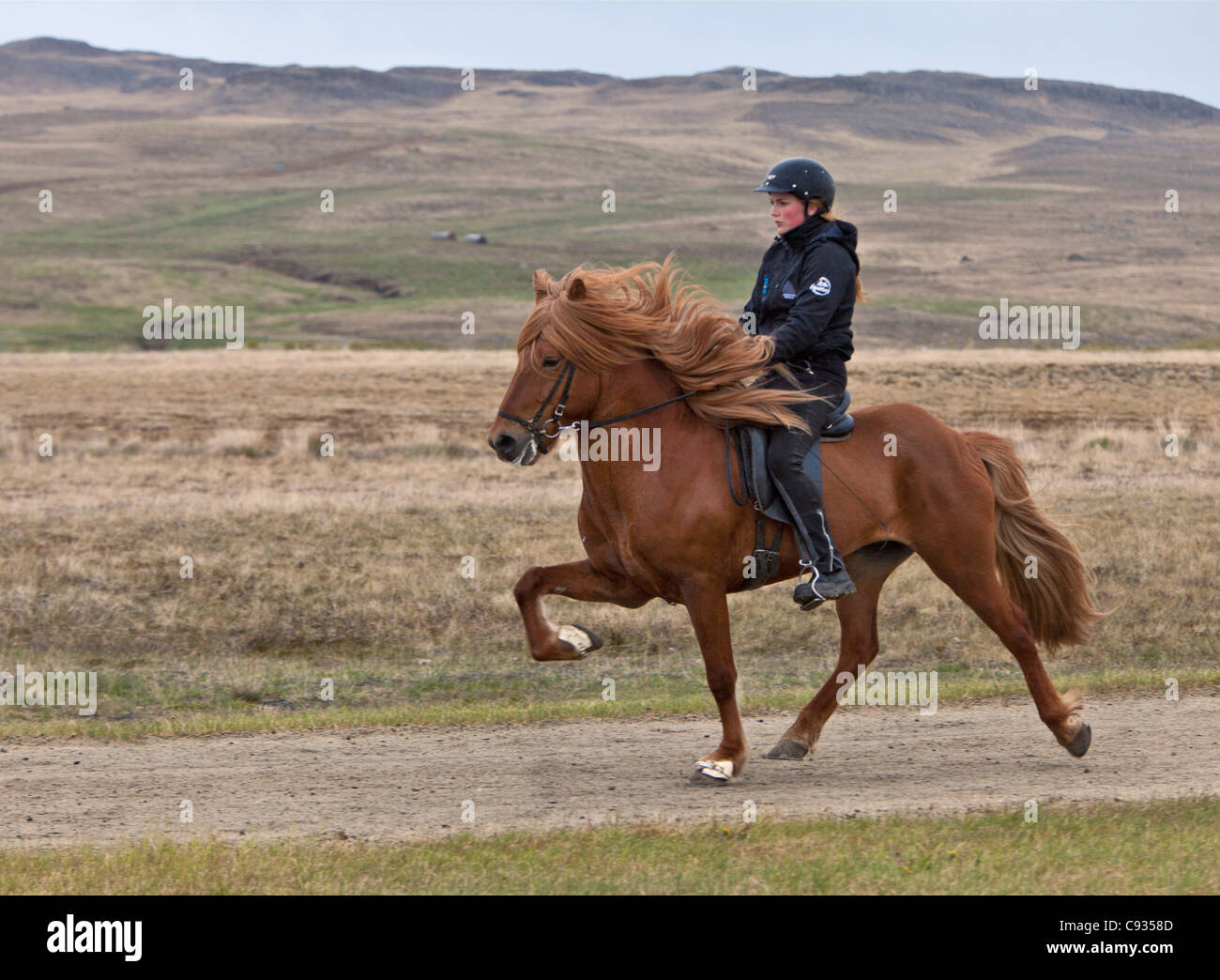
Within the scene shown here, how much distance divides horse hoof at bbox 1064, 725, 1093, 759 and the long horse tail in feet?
2.60

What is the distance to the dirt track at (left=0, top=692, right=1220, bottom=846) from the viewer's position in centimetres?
739

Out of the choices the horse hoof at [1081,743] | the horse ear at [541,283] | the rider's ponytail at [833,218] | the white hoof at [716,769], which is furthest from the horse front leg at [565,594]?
the horse hoof at [1081,743]

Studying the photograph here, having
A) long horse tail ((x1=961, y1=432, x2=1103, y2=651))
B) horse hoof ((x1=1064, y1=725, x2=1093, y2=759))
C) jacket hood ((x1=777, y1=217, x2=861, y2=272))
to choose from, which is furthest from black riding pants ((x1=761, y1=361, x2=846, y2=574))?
horse hoof ((x1=1064, y1=725, x2=1093, y2=759))

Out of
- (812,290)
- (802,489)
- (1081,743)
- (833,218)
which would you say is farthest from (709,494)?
(1081,743)

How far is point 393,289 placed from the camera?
3632 inches

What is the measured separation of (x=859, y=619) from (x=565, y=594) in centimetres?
204

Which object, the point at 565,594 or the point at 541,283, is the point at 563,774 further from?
the point at 541,283

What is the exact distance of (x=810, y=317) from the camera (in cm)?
801

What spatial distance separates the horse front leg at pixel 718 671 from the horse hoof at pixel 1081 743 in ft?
6.82

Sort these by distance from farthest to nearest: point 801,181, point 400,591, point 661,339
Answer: point 400,591, point 661,339, point 801,181

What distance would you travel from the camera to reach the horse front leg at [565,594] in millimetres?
8062

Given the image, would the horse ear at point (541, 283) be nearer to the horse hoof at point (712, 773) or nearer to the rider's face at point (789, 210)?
the rider's face at point (789, 210)

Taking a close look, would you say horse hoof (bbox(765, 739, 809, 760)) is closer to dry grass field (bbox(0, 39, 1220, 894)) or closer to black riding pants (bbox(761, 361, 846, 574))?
dry grass field (bbox(0, 39, 1220, 894))

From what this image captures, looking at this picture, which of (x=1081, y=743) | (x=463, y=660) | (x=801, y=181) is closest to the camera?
(x=801, y=181)
